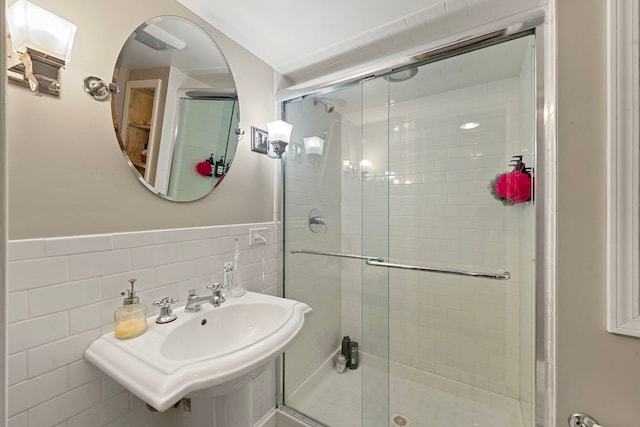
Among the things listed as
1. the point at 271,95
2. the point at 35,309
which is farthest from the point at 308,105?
the point at 35,309

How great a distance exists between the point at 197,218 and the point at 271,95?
89 centimetres

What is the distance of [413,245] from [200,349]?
1.54 meters

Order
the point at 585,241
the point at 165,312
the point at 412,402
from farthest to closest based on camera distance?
1. the point at 412,402
2. the point at 165,312
3. the point at 585,241

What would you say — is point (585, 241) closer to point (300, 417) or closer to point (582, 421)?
point (582, 421)

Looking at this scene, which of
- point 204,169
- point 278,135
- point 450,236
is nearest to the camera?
point 204,169

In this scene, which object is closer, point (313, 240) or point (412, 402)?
point (412, 402)

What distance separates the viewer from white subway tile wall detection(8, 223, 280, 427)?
0.70 metres

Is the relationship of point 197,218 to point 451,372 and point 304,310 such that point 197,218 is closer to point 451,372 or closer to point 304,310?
point 304,310

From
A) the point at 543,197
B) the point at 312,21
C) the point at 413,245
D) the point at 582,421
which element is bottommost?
the point at 582,421

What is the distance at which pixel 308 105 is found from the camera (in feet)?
5.58

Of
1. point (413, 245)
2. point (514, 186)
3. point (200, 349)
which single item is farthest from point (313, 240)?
point (514, 186)

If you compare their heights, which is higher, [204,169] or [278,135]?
[278,135]

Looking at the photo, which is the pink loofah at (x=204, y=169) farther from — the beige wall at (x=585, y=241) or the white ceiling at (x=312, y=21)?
the beige wall at (x=585, y=241)

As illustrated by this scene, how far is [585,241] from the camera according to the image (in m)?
0.77
